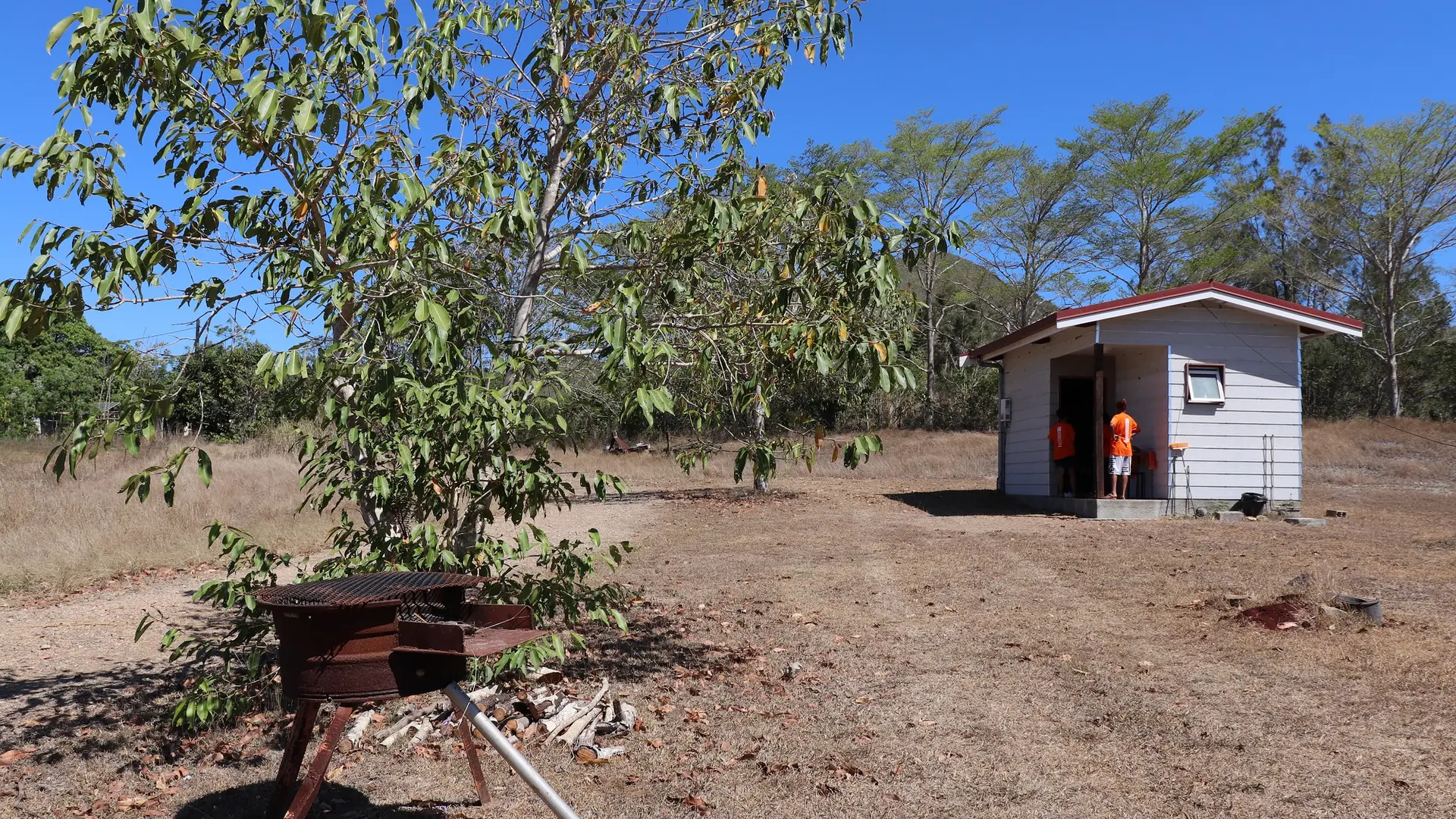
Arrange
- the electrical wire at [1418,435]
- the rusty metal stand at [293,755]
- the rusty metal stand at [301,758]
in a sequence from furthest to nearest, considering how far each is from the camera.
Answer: the electrical wire at [1418,435] → the rusty metal stand at [293,755] → the rusty metal stand at [301,758]

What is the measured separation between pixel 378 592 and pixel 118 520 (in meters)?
11.1

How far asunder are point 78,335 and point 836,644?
1840 inches

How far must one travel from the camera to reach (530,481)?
176 inches

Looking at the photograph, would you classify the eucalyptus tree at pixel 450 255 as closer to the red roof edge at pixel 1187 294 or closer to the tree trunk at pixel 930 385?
the red roof edge at pixel 1187 294

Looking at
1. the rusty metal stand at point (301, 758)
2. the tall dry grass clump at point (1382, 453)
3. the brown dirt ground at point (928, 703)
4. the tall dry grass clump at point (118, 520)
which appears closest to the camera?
the rusty metal stand at point (301, 758)

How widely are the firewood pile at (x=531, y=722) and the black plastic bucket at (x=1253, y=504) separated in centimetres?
1213

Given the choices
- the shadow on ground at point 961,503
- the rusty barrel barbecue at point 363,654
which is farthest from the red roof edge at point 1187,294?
the rusty barrel barbecue at point 363,654

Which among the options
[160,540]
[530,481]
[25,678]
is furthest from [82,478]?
[530,481]

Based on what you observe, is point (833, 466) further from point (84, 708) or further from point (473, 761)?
point (473, 761)

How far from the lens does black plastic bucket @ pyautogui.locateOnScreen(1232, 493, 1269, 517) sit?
561 inches

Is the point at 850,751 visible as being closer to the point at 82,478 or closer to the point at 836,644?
the point at 836,644

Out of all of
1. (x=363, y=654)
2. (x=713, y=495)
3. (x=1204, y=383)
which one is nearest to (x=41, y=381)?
(x=713, y=495)

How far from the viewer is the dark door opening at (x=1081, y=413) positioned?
17.5 meters

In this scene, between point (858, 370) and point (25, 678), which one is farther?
point (25, 678)
